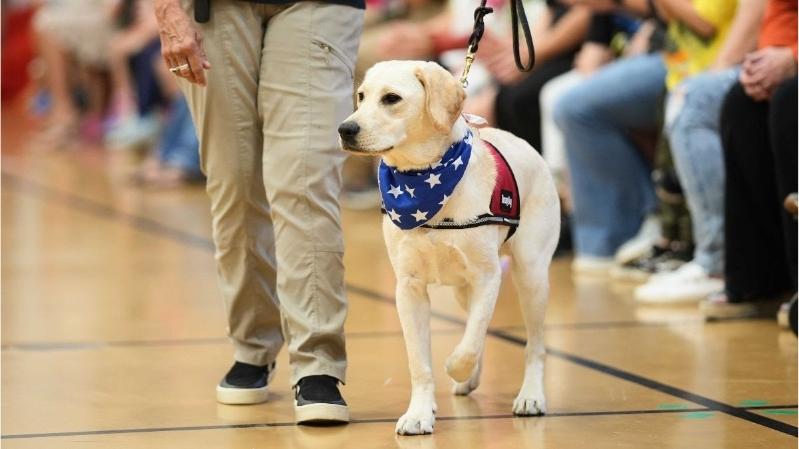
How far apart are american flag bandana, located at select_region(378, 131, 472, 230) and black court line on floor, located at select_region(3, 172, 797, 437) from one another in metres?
0.96

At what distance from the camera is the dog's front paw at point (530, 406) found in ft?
12.0

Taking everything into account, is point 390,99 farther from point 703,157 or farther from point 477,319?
point 703,157

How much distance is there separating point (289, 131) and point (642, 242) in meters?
2.97

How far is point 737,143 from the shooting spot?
490 cm

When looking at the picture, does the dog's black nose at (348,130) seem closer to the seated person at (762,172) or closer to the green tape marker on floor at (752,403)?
the green tape marker on floor at (752,403)

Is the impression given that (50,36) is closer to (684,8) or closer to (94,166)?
(94,166)

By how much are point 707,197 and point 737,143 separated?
0.53m

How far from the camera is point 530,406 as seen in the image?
3648 mm

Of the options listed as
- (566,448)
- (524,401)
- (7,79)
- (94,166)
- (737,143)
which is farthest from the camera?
(7,79)

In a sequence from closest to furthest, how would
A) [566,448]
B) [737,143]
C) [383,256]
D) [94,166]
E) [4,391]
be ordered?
[566,448] < [4,391] < [737,143] < [383,256] < [94,166]

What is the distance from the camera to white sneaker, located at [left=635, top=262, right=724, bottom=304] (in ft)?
17.6

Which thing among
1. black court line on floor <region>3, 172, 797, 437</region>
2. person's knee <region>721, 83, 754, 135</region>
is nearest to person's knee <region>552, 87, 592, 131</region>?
black court line on floor <region>3, 172, 797, 437</region>

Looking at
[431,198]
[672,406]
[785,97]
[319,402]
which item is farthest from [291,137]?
[785,97]

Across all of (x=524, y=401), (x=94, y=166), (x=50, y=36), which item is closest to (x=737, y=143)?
(x=524, y=401)
